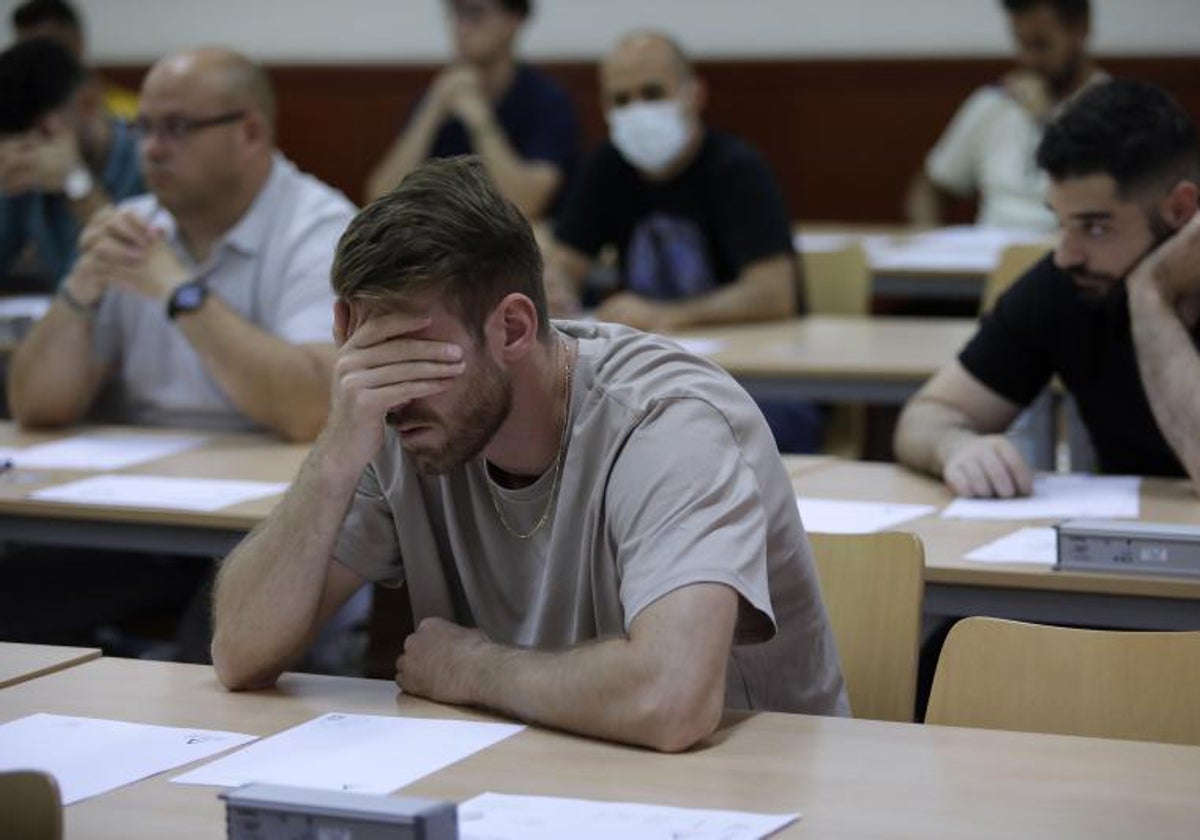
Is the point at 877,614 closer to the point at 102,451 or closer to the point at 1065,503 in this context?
the point at 1065,503

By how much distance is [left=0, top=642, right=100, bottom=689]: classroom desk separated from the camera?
2.34 metres

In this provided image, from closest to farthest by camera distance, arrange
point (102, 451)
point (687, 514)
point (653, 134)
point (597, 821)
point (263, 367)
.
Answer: point (597, 821)
point (687, 514)
point (263, 367)
point (102, 451)
point (653, 134)

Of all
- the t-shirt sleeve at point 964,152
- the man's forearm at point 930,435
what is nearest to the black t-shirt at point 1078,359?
the man's forearm at point 930,435

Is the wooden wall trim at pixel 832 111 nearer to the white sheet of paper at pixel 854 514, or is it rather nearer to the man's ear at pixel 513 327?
the white sheet of paper at pixel 854 514

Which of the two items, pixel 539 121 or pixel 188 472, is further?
pixel 539 121

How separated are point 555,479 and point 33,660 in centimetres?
68

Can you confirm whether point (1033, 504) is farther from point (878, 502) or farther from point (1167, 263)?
point (1167, 263)

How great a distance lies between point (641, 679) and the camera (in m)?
1.98

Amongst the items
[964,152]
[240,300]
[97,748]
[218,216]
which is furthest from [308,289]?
[964,152]

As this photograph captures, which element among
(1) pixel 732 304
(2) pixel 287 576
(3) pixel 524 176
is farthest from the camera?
(3) pixel 524 176

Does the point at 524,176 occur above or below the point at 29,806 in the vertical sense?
above

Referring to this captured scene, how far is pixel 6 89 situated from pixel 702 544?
3.51 m

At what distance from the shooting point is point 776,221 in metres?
5.25

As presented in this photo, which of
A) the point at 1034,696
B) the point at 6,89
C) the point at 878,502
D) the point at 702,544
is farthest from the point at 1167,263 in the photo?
the point at 6,89
